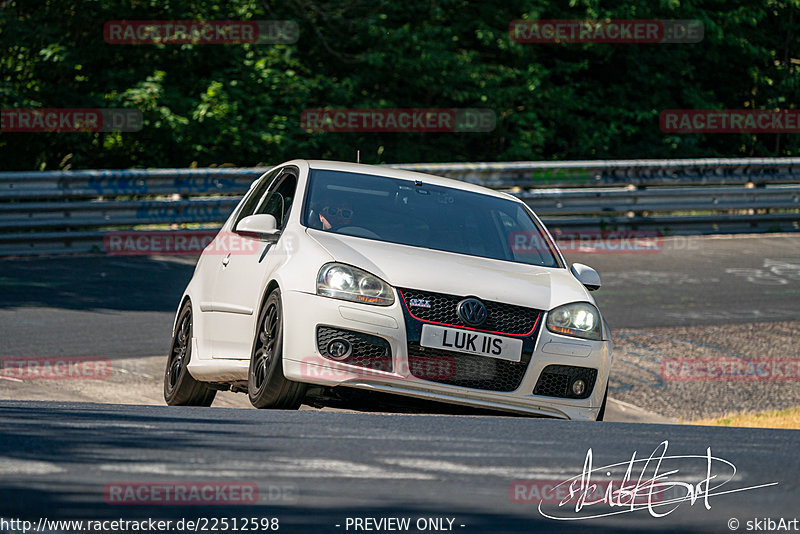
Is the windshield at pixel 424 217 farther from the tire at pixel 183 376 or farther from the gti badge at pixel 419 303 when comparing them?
the tire at pixel 183 376

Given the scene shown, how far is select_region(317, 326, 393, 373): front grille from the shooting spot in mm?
5793

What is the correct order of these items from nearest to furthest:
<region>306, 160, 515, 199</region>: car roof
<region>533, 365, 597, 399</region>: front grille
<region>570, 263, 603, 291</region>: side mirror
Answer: <region>533, 365, 597, 399</region>: front grille
<region>570, 263, 603, 291</region>: side mirror
<region>306, 160, 515, 199</region>: car roof

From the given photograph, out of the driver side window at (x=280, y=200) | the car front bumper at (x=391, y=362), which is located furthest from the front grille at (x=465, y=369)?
the driver side window at (x=280, y=200)

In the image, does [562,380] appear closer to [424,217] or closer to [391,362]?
[391,362]

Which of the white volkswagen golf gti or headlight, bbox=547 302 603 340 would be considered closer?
the white volkswagen golf gti

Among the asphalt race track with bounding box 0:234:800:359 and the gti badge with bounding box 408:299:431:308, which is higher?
the gti badge with bounding box 408:299:431:308

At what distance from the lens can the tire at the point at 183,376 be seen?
7344 mm

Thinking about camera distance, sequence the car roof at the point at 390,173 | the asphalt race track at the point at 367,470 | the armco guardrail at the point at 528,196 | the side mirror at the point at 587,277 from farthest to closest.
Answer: the armco guardrail at the point at 528,196 < the car roof at the point at 390,173 < the side mirror at the point at 587,277 < the asphalt race track at the point at 367,470

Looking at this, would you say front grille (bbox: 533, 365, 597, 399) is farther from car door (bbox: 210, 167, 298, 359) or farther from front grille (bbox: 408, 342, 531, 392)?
car door (bbox: 210, 167, 298, 359)

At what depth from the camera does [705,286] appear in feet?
46.3

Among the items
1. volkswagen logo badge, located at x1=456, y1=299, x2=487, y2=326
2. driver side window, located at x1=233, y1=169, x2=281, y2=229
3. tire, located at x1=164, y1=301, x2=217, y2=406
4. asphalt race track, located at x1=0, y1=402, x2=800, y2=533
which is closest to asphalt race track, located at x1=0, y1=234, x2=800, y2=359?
tire, located at x1=164, y1=301, x2=217, y2=406

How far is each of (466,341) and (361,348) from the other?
53 cm

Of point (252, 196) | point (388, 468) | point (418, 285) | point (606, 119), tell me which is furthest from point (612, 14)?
point (388, 468)

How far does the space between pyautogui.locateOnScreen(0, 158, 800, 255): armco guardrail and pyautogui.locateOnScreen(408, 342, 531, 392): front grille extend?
9.53 meters
